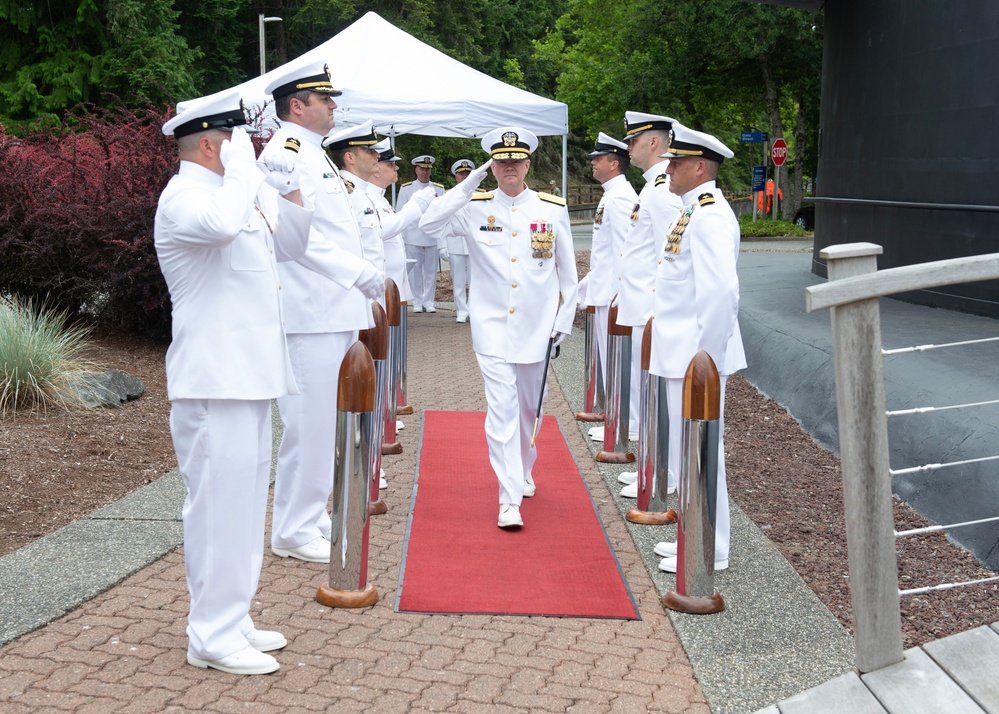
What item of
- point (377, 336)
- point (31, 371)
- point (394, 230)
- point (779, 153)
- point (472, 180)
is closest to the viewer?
point (377, 336)

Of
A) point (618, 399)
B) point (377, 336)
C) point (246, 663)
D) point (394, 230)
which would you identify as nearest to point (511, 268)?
point (377, 336)

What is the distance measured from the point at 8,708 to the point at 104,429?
431 cm

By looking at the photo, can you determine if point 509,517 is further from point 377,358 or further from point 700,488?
point 700,488

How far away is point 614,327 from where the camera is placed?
307 inches

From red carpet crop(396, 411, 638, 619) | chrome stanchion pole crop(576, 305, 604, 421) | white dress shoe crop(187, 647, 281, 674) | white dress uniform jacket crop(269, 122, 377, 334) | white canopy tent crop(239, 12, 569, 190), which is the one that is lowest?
red carpet crop(396, 411, 638, 619)

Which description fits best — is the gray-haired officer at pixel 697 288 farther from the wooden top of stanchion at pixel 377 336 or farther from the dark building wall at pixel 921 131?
the dark building wall at pixel 921 131

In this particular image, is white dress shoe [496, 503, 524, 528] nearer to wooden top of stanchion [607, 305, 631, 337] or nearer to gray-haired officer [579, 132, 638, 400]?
wooden top of stanchion [607, 305, 631, 337]

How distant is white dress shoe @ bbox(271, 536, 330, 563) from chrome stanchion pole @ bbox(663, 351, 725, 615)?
1.76 meters

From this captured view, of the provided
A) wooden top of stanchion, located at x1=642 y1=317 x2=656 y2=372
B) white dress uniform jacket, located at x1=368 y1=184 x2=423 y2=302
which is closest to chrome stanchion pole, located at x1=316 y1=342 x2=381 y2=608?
wooden top of stanchion, located at x1=642 y1=317 x2=656 y2=372

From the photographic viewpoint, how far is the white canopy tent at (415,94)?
1348cm

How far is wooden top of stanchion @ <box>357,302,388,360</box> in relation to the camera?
5.91 metres

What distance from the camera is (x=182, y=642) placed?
14.2ft

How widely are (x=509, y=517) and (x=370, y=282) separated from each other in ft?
5.50

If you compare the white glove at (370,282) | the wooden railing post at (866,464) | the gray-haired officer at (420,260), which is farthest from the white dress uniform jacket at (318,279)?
the gray-haired officer at (420,260)
